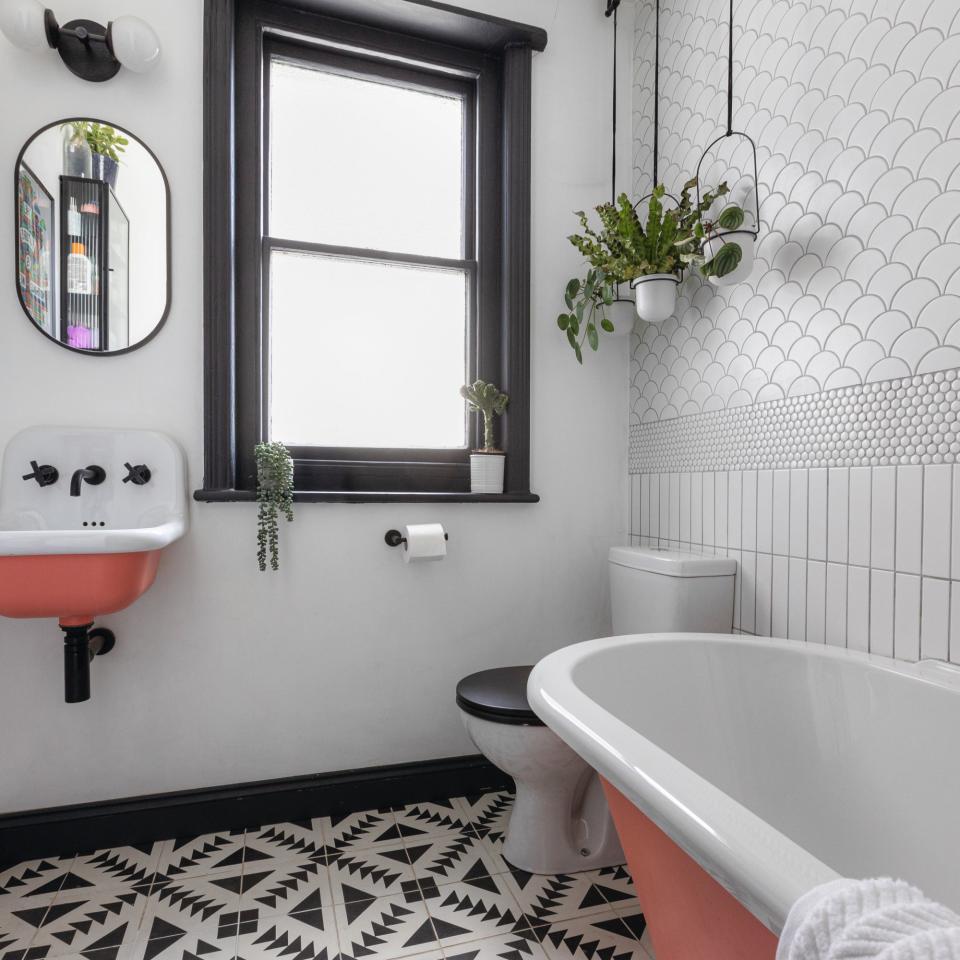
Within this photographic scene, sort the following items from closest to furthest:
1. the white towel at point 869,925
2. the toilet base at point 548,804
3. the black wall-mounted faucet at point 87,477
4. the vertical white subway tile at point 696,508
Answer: the white towel at point 869,925 → the toilet base at point 548,804 → the black wall-mounted faucet at point 87,477 → the vertical white subway tile at point 696,508

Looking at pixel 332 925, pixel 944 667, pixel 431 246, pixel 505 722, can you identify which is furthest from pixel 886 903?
pixel 431 246

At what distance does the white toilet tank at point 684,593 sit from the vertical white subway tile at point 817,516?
0.25 metres

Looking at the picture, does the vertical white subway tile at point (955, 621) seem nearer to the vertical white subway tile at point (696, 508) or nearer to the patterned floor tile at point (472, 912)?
the vertical white subway tile at point (696, 508)

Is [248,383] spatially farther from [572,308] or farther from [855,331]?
[855,331]

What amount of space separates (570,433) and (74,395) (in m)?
1.40

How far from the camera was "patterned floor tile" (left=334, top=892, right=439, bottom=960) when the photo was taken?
4.04 feet

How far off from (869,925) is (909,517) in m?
A: 0.94

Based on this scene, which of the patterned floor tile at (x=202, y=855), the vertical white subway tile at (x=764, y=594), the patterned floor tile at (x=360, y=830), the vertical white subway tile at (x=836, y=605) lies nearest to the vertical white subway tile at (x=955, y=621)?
the vertical white subway tile at (x=836, y=605)

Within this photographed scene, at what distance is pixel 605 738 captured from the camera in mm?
778

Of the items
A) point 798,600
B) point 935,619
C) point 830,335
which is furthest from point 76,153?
point 935,619

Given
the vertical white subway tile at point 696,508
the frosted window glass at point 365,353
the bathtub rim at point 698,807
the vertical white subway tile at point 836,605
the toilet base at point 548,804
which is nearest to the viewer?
the bathtub rim at point 698,807

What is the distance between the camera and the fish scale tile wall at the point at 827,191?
3.63 ft

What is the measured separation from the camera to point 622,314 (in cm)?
187

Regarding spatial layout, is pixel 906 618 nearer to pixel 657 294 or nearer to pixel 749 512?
pixel 749 512
